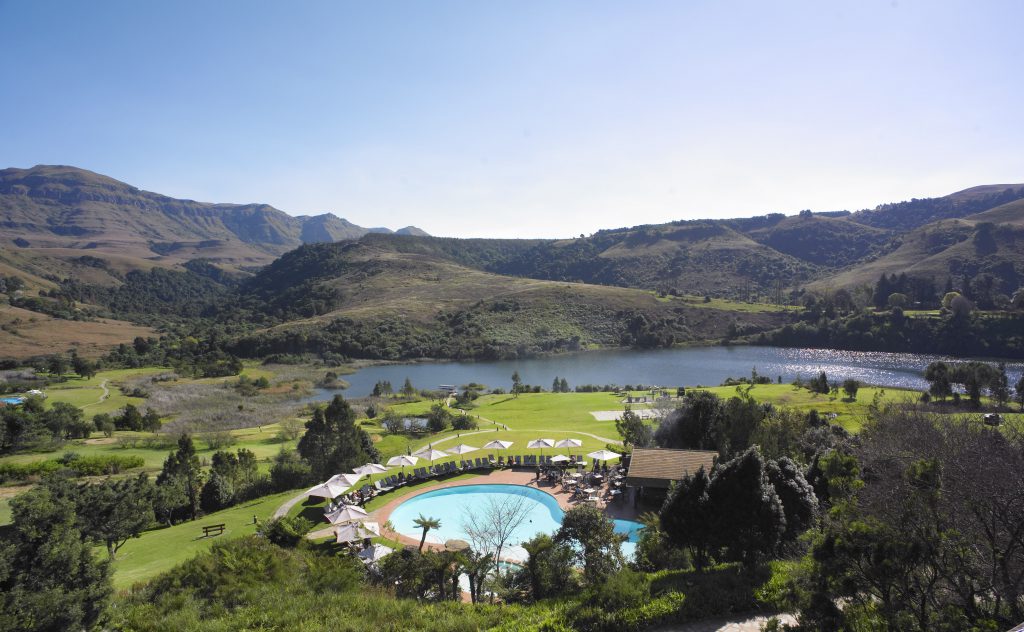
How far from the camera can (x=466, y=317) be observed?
12125 cm

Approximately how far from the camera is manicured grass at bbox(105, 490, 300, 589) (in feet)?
54.9

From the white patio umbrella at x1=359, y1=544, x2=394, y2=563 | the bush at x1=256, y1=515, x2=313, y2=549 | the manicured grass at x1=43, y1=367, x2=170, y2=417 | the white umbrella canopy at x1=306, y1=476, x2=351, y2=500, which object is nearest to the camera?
the white patio umbrella at x1=359, y1=544, x2=394, y2=563

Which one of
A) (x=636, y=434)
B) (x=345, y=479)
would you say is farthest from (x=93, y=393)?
(x=636, y=434)

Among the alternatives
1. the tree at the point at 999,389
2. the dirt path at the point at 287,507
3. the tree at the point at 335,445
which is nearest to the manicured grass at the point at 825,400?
the tree at the point at 999,389

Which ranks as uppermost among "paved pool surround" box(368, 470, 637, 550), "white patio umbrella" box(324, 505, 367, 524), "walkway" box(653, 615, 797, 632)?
"walkway" box(653, 615, 797, 632)

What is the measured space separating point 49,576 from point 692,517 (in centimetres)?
1388

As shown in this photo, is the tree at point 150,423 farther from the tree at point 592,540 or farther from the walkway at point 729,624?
the walkway at point 729,624

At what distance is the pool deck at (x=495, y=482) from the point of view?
20.3 metres

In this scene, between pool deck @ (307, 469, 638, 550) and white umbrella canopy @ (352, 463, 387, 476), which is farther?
white umbrella canopy @ (352, 463, 387, 476)

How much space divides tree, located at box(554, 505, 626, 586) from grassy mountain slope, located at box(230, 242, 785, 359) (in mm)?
88993

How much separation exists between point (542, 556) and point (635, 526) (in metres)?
8.34

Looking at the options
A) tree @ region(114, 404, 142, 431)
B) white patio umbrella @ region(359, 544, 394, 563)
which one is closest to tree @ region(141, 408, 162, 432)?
tree @ region(114, 404, 142, 431)

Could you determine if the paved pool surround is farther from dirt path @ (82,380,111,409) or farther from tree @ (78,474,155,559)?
dirt path @ (82,380,111,409)

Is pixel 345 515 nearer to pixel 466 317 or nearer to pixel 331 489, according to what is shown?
pixel 331 489
